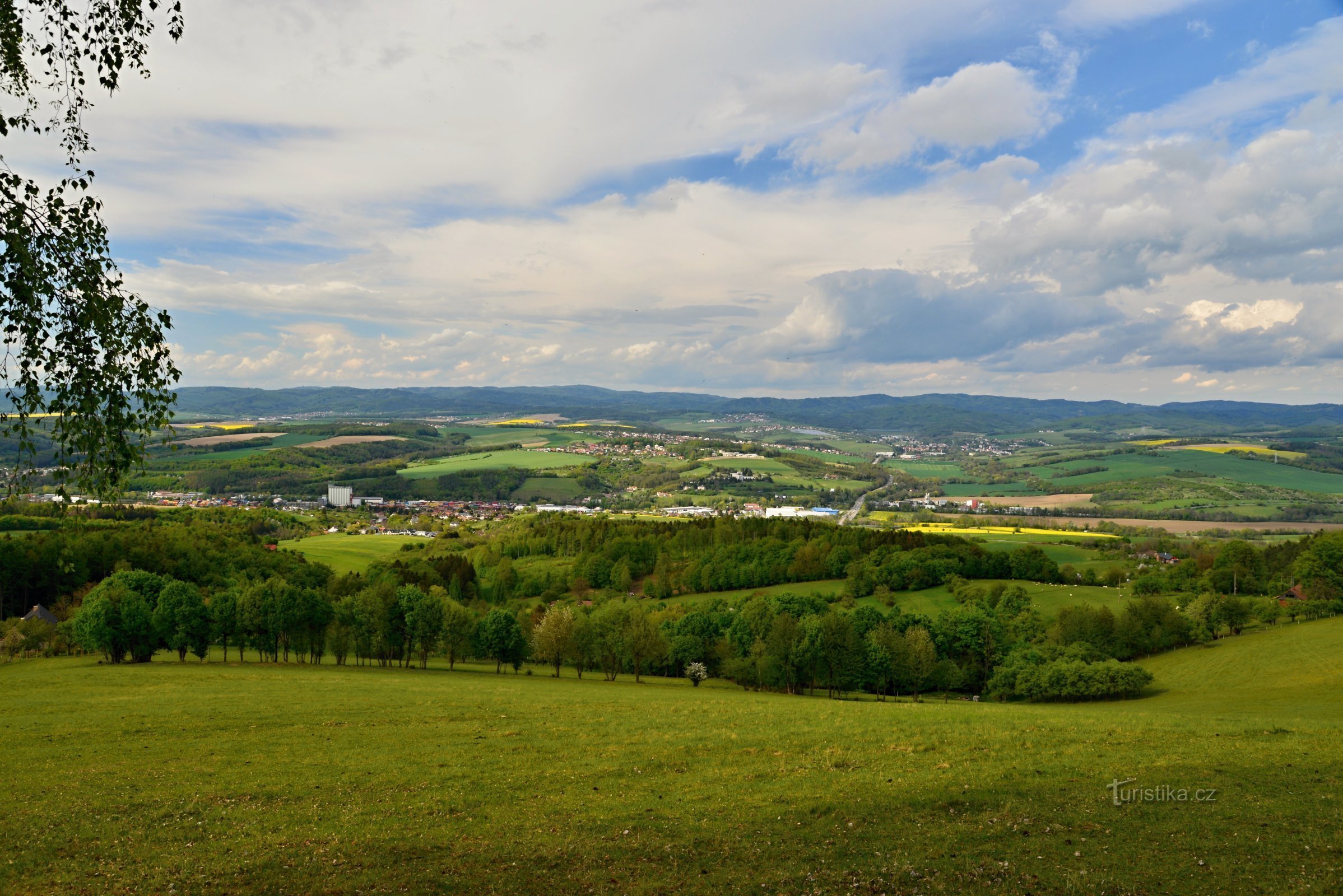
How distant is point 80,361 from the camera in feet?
32.8

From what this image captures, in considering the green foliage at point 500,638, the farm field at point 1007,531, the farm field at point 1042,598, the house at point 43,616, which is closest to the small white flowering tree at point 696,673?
the green foliage at point 500,638

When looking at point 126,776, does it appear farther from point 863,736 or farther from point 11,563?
point 11,563

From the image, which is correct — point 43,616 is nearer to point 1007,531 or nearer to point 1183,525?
point 1007,531

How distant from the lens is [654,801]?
15.1 m

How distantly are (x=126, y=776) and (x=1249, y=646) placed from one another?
234ft

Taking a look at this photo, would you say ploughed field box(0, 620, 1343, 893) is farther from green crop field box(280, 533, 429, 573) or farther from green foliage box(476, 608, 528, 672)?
green crop field box(280, 533, 429, 573)

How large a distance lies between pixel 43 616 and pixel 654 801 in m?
66.5

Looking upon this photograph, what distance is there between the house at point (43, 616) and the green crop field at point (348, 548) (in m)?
35.8

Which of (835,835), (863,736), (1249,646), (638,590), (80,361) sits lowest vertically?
(638,590)

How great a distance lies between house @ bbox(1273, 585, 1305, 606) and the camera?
2785 inches

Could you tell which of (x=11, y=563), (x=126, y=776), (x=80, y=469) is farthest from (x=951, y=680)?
(x=11, y=563)

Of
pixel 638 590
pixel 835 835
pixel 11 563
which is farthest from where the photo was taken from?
pixel 638 590

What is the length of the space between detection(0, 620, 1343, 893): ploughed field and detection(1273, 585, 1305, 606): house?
55726 mm

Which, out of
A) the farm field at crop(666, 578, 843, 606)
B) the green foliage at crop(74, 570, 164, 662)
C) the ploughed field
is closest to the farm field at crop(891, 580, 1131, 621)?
the farm field at crop(666, 578, 843, 606)
